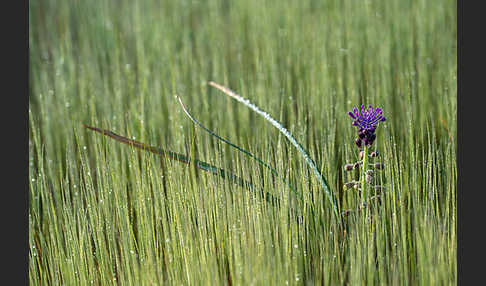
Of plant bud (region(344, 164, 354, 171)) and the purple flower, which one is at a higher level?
the purple flower

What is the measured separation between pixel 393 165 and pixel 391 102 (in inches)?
25.6

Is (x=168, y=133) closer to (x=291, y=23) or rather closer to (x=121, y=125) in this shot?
(x=121, y=125)

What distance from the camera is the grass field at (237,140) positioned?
1.34 m

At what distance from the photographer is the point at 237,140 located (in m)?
1.92

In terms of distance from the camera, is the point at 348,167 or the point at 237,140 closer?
the point at 348,167

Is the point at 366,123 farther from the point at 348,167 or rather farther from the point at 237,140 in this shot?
the point at 237,140

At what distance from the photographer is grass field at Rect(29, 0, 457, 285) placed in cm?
134

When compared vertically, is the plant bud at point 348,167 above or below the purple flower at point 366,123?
below

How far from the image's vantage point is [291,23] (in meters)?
2.53

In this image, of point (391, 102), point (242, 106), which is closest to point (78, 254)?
point (242, 106)

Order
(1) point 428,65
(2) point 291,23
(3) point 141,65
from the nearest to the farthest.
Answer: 1. (1) point 428,65
2. (3) point 141,65
3. (2) point 291,23

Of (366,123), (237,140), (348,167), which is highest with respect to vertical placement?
(237,140)

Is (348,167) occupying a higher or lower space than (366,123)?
lower

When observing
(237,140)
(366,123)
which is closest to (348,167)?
(366,123)
